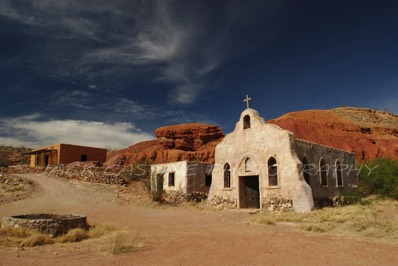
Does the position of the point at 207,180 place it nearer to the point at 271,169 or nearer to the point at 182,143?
the point at 271,169

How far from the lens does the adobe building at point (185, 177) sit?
23.1 meters

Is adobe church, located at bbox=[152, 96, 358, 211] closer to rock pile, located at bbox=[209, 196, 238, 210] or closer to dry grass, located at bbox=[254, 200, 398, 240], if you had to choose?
rock pile, located at bbox=[209, 196, 238, 210]

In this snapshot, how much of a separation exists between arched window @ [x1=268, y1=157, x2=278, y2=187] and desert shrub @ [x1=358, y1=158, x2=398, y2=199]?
32.8 feet

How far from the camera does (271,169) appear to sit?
18.0m

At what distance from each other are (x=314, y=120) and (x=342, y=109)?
13.2m

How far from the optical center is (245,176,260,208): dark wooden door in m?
19.3

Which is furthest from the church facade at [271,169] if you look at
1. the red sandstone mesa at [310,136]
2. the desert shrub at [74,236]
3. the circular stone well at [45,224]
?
the red sandstone mesa at [310,136]

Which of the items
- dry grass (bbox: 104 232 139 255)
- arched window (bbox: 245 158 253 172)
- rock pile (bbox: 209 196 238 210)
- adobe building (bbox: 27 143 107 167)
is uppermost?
adobe building (bbox: 27 143 107 167)

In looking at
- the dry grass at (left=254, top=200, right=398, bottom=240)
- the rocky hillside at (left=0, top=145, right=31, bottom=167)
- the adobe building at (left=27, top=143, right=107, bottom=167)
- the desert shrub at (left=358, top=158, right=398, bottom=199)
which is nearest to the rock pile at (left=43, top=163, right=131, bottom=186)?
the adobe building at (left=27, top=143, right=107, bottom=167)

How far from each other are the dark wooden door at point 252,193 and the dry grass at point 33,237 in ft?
36.8

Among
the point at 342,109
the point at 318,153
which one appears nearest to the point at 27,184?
the point at 318,153

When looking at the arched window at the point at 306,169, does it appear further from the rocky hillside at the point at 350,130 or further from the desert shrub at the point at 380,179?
the rocky hillside at the point at 350,130

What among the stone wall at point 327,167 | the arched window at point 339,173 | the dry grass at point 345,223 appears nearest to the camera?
the dry grass at point 345,223

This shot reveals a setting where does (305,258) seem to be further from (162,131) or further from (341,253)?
(162,131)
